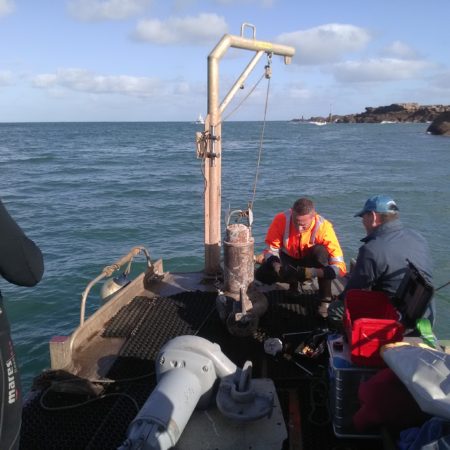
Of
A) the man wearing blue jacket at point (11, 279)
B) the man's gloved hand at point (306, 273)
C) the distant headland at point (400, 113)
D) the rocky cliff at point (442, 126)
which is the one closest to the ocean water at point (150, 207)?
the man's gloved hand at point (306, 273)

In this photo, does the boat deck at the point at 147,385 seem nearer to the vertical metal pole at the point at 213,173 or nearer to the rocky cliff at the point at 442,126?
the vertical metal pole at the point at 213,173

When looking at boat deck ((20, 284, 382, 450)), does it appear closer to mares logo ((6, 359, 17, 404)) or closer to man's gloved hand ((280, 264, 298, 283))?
man's gloved hand ((280, 264, 298, 283))

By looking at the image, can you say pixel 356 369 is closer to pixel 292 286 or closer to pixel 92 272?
pixel 292 286

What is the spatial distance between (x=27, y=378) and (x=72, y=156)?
123ft

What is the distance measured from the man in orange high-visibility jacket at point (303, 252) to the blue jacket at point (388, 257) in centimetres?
146

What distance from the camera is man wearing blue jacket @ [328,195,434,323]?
371 cm

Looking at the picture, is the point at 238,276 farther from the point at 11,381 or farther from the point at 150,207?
the point at 150,207

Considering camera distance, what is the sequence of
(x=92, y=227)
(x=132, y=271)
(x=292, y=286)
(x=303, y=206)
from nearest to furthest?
1. (x=303, y=206)
2. (x=292, y=286)
3. (x=132, y=271)
4. (x=92, y=227)

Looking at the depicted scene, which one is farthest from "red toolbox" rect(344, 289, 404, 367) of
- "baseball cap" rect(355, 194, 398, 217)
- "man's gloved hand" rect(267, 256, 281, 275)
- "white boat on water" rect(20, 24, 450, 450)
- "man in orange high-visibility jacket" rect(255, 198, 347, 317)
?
"man's gloved hand" rect(267, 256, 281, 275)

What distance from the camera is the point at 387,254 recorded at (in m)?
3.70

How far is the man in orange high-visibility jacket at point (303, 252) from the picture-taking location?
5.32 meters

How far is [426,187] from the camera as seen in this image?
918 inches

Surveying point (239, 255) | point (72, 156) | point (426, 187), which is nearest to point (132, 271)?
point (239, 255)

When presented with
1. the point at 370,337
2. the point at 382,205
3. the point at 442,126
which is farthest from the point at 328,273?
the point at 442,126
